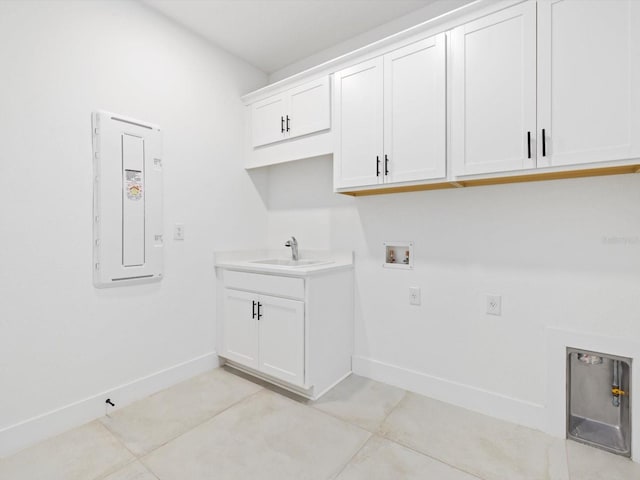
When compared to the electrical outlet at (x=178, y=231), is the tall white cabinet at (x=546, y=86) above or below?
above

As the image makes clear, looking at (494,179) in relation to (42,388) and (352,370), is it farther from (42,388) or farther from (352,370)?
(42,388)

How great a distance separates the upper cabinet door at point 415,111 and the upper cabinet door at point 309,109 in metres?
0.47

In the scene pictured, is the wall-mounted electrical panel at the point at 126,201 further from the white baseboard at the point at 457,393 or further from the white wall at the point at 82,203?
the white baseboard at the point at 457,393

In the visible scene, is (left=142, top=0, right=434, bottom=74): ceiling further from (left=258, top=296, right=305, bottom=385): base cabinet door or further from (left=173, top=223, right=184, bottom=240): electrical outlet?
(left=258, top=296, right=305, bottom=385): base cabinet door

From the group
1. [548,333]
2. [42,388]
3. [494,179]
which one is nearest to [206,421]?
[42,388]

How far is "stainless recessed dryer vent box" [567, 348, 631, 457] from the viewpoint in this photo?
164cm

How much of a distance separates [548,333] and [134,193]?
2.65 metres

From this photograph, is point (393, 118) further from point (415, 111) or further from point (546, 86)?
point (546, 86)

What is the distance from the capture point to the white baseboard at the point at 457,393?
1.83m

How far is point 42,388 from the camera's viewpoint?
1736mm

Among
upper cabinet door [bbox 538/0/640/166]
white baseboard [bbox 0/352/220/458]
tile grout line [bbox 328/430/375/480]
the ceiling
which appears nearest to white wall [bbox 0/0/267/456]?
white baseboard [bbox 0/352/220/458]

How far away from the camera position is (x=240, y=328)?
2.45m

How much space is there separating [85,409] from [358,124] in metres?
2.43

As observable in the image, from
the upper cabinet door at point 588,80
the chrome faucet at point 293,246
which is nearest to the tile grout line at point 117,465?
the chrome faucet at point 293,246
